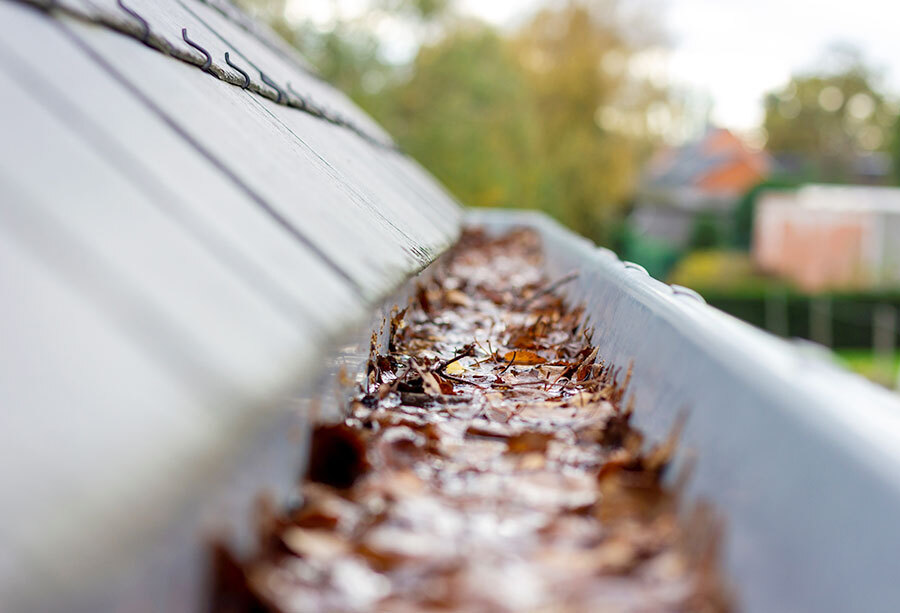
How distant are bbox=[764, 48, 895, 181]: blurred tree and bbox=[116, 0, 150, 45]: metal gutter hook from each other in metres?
60.5

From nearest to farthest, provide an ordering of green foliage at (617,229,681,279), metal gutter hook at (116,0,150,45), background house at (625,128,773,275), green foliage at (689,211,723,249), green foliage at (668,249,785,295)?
metal gutter hook at (116,0,150,45) → green foliage at (668,249,785,295) → green foliage at (617,229,681,279) → green foliage at (689,211,723,249) → background house at (625,128,773,275)

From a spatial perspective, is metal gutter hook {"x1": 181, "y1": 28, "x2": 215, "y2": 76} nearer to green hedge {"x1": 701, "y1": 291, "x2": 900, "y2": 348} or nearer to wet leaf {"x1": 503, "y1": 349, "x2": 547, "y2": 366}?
wet leaf {"x1": 503, "y1": 349, "x2": 547, "y2": 366}

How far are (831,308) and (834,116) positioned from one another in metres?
43.9

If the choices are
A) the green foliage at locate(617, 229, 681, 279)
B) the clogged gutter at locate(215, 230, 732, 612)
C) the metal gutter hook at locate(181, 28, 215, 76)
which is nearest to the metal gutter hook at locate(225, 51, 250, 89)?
the metal gutter hook at locate(181, 28, 215, 76)

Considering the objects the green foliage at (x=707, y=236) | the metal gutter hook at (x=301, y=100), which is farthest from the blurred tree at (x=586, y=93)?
the metal gutter hook at (x=301, y=100)

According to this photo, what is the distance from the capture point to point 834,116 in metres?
61.7

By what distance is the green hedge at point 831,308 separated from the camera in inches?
870

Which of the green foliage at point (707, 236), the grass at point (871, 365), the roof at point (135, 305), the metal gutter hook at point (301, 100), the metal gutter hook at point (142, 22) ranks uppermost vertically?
the metal gutter hook at point (142, 22)

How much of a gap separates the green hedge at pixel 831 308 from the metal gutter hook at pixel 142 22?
2115cm

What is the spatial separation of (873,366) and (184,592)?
75.1 ft

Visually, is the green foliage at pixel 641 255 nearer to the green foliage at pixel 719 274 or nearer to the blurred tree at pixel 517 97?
the green foliage at pixel 719 274

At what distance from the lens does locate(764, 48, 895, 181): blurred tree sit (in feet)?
196

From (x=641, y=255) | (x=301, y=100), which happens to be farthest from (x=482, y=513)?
(x=641, y=255)

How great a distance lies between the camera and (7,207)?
88cm
